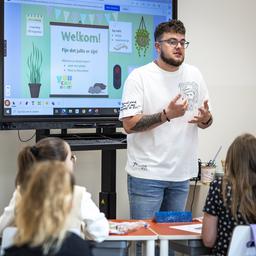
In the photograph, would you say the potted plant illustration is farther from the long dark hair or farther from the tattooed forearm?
the long dark hair

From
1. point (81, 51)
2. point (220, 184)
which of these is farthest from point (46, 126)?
point (220, 184)

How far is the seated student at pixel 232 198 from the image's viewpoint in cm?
264

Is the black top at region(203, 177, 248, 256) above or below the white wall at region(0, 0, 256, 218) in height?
below

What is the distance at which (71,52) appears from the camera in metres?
4.14

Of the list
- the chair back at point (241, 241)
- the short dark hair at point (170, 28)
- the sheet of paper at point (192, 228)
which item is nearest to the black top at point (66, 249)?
the chair back at point (241, 241)

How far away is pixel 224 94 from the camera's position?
17.4ft

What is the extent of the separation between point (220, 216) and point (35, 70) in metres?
1.88

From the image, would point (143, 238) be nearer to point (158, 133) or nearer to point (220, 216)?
point (220, 216)

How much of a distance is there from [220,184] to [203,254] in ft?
1.33

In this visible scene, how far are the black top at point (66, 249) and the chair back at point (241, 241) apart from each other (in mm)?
832

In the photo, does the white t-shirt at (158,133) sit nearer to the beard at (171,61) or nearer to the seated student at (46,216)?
the beard at (171,61)

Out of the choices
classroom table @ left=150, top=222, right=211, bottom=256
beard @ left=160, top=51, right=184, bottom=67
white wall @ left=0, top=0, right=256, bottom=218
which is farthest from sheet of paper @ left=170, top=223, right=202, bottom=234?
white wall @ left=0, top=0, right=256, bottom=218

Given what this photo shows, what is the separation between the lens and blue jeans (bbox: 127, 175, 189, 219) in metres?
3.37

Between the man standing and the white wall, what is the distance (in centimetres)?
148
